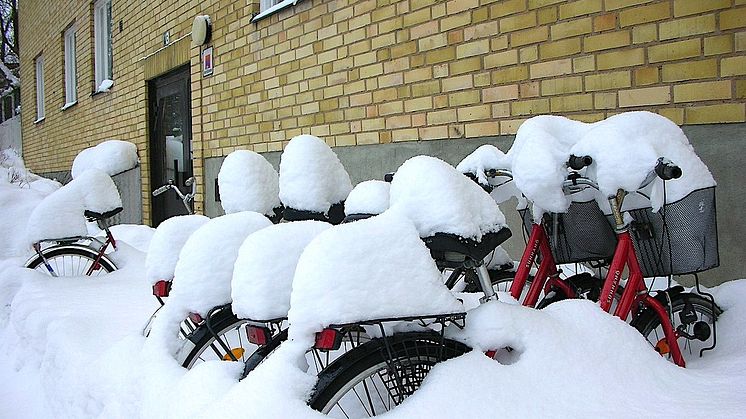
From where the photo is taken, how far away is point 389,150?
14.5ft

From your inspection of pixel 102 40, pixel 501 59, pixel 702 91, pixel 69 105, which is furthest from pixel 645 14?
pixel 69 105

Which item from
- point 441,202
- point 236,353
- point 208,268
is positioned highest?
point 441,202

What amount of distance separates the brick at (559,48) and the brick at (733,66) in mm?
706

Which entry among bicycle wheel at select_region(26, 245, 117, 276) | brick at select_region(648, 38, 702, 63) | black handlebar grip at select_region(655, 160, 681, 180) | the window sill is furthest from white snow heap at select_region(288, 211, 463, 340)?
the window sill

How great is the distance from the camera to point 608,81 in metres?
3.13

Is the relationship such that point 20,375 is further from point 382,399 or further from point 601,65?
point 601,65

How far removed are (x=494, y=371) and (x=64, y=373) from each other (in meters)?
2.07

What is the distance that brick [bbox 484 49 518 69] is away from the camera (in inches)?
140

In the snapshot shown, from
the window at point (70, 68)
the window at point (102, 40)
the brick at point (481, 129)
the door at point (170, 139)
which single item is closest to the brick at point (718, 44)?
the brick at point (481, 129)

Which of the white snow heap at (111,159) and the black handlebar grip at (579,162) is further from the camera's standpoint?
the white snow heap at (111,159)

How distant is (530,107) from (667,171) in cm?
155

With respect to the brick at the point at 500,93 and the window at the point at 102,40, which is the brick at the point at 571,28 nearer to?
the brick at the point at 500,93

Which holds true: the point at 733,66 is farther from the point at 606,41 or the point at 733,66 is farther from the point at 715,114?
the point at 606,41

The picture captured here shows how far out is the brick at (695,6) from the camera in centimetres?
271
